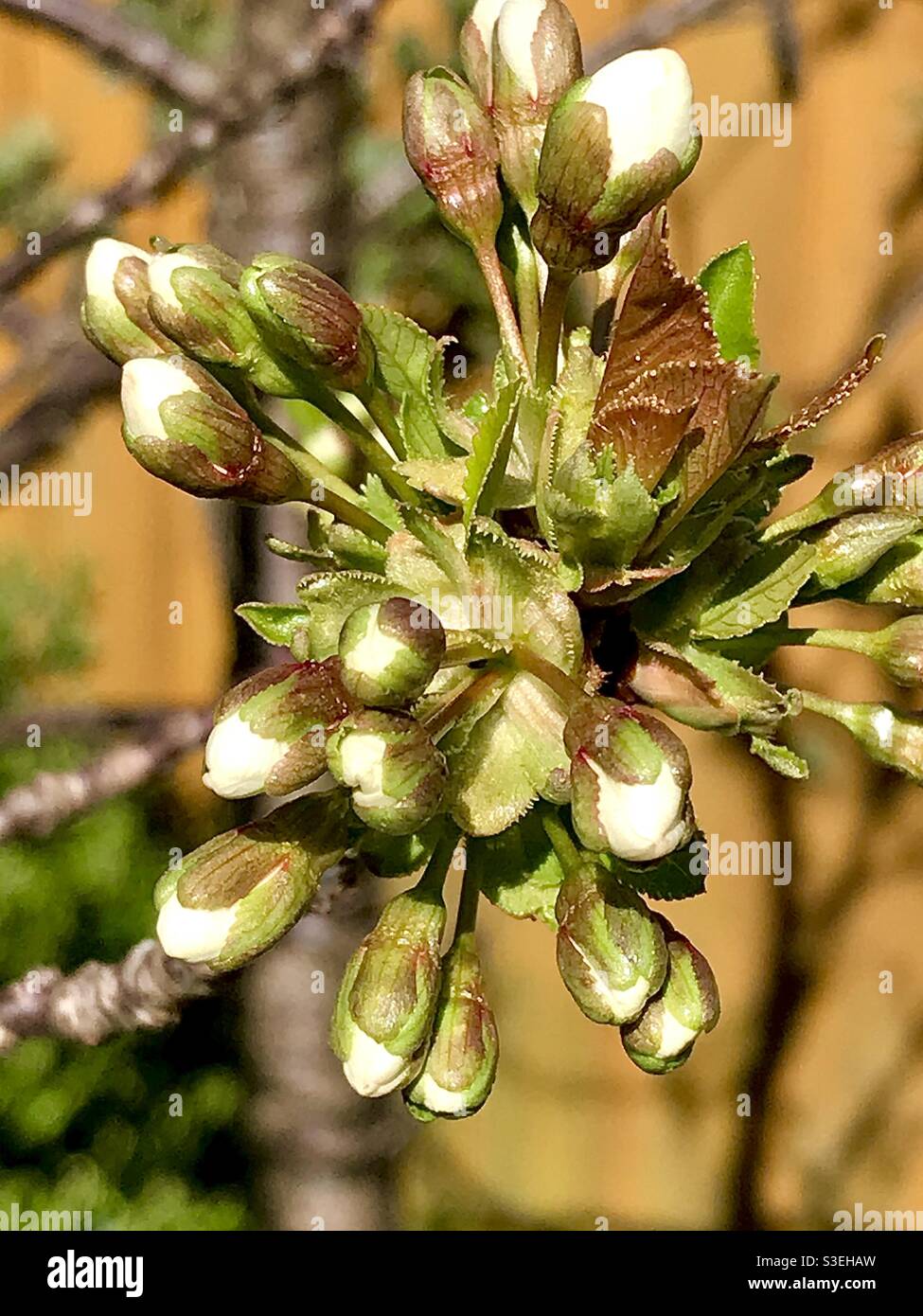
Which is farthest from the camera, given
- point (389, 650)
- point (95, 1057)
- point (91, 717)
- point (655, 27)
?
point (95, 1057)

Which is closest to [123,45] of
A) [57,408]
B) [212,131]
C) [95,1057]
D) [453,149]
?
[212,131]

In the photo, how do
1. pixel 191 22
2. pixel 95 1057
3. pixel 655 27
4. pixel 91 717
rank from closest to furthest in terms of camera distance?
pixel 655 27 < pixel 91 717 < pixel 191 22 < pixel 95 1057

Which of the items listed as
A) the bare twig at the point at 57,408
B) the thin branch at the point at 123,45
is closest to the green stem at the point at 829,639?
the thin branch at the point at 123,45

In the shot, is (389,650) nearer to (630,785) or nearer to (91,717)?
(630,785)

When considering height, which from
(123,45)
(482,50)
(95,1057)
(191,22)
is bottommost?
(95,1057)

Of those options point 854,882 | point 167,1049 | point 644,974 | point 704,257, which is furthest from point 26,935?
point 644,974

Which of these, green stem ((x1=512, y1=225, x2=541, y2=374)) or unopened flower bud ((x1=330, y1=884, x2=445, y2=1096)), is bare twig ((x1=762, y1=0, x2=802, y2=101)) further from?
unopened flower bud ((x1=330, y1=884, x2=445, y2=1096))

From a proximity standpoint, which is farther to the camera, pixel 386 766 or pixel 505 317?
pixel 505 317

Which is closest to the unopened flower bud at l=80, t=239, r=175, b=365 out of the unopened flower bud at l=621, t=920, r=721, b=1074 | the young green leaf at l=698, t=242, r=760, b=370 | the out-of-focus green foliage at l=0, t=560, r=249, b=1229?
the young green leaf at l=698, t=242, r=760, b=370
